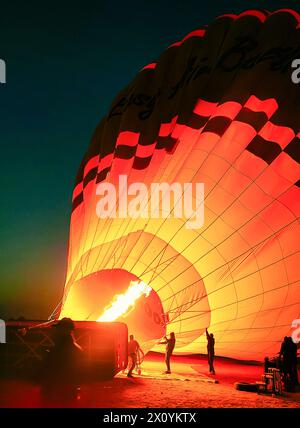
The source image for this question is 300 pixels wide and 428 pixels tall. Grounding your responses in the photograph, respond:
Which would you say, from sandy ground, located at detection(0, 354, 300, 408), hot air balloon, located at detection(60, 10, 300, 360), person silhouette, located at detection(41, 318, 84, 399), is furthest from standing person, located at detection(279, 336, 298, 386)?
person silhouette, located at detection(41, 318, 84, 399)

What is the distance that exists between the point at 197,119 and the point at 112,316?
3401 mm

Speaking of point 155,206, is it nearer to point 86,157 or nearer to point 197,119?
point 197,119

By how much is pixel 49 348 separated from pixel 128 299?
169 centimetres

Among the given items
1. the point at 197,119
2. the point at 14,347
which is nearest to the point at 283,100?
the point at 197,119

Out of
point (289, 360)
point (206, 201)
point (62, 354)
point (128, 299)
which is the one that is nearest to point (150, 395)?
point (62, 354)

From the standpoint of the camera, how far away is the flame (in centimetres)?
700

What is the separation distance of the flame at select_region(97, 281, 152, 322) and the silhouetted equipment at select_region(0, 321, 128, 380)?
1.06 meters

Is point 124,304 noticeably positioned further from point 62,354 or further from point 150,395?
point 62,354

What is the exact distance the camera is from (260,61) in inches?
241

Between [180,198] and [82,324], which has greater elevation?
[180,198]

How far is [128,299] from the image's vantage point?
276 inches

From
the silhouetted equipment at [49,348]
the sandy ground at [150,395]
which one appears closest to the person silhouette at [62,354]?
the sandy ground at [150,395]

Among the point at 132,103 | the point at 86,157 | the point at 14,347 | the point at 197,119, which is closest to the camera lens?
the point at 14,347

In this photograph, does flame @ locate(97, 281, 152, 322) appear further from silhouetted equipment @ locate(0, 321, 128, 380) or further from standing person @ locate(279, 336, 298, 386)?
standing person @ locate(279, 336, 298, 386)
